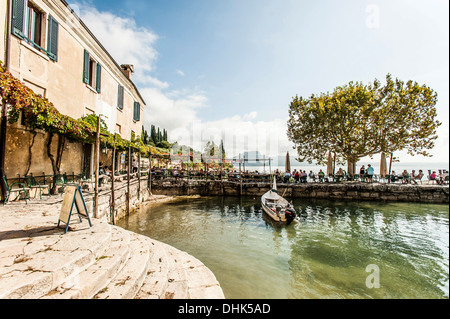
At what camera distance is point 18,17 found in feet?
24.0

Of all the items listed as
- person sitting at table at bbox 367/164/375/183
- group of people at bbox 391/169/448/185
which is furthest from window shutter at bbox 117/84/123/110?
group of people at bbox 391/169/448/185

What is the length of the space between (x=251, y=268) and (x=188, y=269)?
2377mm

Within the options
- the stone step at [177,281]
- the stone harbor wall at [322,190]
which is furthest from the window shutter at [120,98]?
the stone step at [177,281]

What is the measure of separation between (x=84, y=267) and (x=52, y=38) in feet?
36.1

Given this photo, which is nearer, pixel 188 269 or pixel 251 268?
pixel 188 269

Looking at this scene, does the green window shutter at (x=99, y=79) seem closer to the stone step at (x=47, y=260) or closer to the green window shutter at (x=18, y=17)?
the green window shutter at (x=18, y=17)

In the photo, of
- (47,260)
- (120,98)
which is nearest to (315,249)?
(47,260)

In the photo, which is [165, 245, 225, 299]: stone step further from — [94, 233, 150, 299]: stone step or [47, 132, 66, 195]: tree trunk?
[47, 132, 66, 195]: tree trunk

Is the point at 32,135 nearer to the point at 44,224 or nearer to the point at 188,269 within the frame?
the point at 44,224

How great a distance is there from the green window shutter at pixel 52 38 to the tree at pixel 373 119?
69.1ft

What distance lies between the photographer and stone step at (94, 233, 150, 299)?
280 centimetres

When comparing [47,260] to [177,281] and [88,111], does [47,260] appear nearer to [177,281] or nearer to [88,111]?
[177,281]
